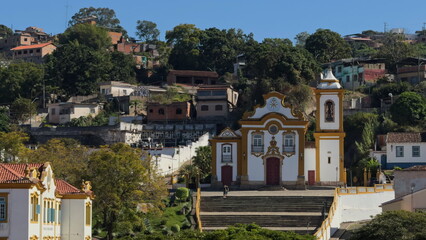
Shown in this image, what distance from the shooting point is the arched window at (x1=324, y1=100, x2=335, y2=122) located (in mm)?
83062

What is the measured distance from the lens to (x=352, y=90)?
381 feet

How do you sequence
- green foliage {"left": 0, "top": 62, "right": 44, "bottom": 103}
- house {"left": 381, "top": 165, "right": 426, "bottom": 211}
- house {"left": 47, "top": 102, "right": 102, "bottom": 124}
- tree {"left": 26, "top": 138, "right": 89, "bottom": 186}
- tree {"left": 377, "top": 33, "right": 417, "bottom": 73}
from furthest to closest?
tree {"left": 377, "top": 33, "right": 417, "bottom": 73}
green foliage {"left": 0, "top": 62, "right": 44, "bottom": 103}
house {"left": 47, "top": 102, "right": 102, "bottom": 124}
house {"left": 381, "top": 165, "right": 426, "bottom": 211}
tree {"left": 26, "top": 138, "right": 89, "bottom": 186}

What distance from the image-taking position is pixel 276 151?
8175 cm

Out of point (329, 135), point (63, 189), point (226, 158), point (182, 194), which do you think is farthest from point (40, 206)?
point (329, 135)

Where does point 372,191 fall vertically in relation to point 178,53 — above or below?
below

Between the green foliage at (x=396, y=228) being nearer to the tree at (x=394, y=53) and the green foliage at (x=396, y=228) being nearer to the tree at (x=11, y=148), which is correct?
the tree at (x=11, y=148)

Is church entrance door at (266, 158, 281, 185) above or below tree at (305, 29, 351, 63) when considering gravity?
below

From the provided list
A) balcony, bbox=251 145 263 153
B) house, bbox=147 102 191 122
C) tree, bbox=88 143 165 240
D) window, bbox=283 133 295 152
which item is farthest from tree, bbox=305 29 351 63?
tree, bbox=88 143 165 240

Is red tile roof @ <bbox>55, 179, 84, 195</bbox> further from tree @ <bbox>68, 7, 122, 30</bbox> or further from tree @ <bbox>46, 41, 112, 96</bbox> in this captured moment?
tree @ <bbox>68, 7, 122, 30</bbox>

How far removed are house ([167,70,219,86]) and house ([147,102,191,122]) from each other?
1732cm

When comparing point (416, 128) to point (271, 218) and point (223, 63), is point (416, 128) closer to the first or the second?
point (271, 218)

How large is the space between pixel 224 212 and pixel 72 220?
65.1ft

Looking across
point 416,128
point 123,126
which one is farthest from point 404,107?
point 123,126

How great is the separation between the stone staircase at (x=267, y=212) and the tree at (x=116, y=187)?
4.95 meters
